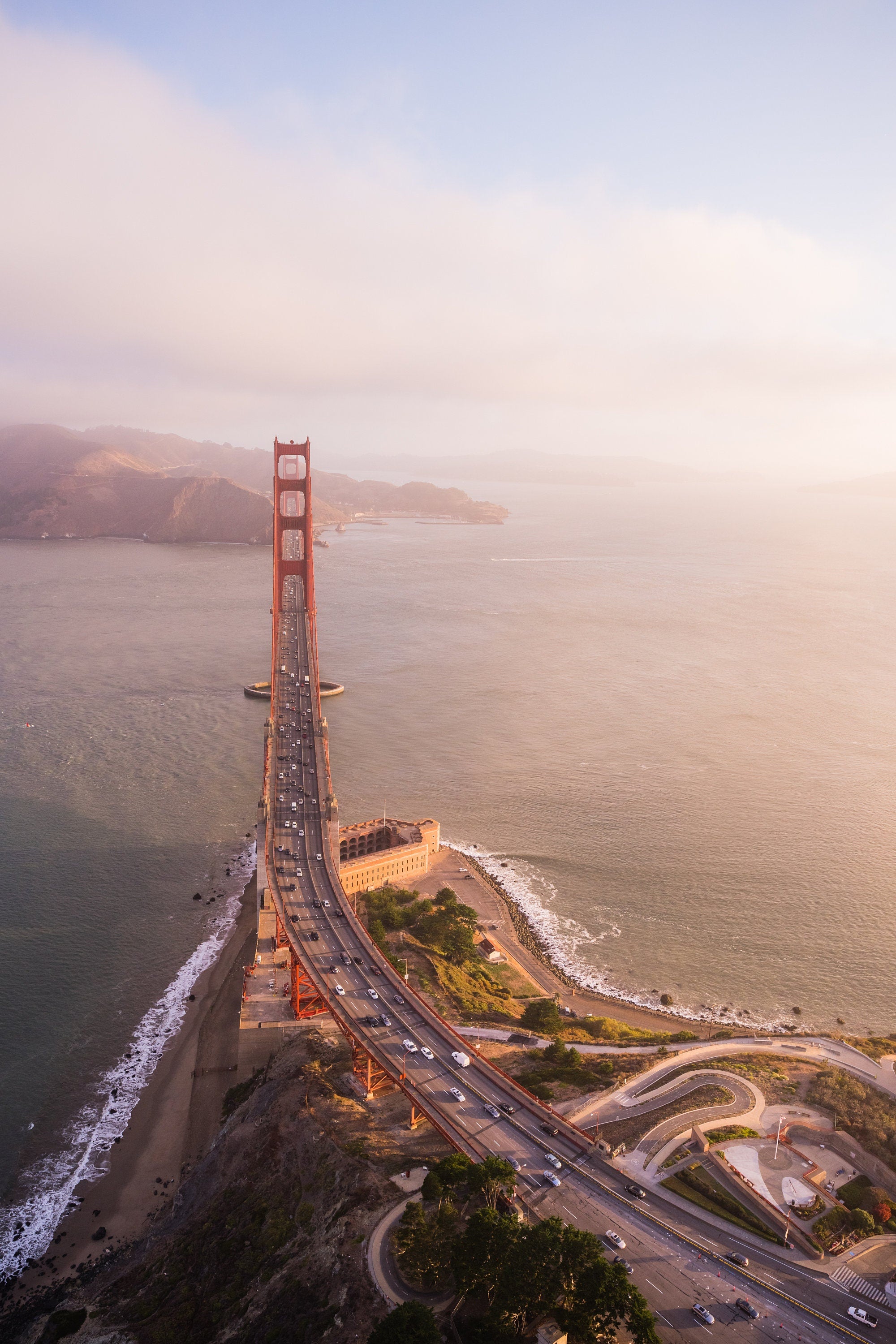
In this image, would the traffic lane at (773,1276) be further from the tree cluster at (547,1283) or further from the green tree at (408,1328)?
the green tree at (408,1328)

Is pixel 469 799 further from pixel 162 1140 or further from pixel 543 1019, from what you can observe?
pixel 162 1140

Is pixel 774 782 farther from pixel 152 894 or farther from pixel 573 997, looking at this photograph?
pixel 152 894

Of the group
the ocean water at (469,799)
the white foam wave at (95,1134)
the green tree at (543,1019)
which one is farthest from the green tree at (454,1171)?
the ocean water at (469,799)

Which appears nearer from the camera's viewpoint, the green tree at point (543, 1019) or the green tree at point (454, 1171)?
the green tree at point (454, 1171)

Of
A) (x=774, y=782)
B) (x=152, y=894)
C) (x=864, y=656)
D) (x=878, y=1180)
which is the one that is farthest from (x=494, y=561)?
(x=878, y=1180)

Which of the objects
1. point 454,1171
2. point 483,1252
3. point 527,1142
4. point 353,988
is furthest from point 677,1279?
point 353,988

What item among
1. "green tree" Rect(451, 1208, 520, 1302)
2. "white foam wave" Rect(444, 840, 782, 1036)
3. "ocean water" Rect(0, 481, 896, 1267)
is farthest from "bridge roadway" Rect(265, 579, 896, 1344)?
"white foam wave" Rect(444, 840, 782, 1036)
